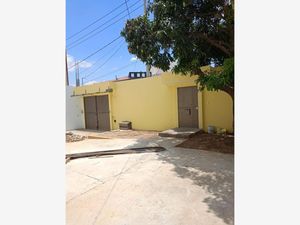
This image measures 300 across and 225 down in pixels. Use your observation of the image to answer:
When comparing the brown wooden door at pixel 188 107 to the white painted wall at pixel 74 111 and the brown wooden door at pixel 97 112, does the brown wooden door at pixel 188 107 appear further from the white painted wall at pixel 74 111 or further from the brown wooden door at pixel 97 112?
the white painted wall at pixel 74 111

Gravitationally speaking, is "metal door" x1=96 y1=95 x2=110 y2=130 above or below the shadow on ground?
above

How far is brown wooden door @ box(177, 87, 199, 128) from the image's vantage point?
28.6ft

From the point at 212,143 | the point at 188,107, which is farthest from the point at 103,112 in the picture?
the point at 212,143

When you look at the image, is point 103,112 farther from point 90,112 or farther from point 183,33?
point 183,33

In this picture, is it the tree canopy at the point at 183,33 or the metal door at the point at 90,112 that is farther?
the metal door at the point at 90,112

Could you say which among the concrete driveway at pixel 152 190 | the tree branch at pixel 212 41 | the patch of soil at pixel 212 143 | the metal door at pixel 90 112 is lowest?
the concrete driveway at pixel 152 190

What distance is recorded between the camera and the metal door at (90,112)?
13.5 meters

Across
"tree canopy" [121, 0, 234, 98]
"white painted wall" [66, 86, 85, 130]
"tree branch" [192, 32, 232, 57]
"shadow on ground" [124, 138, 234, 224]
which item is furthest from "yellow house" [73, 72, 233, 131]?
"shadow on ground" [124, 138, 234, 224]

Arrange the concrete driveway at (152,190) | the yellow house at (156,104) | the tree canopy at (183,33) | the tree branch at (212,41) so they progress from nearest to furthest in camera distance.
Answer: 1. the concrete driveway at (152,190)
2. the tree canopy at (183,33)
3. the tree branch at (212,41)
4. the yellow house at (156,104)

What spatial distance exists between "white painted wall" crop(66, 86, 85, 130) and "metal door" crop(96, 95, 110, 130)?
6.11 ft

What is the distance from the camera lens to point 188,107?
8938 millimetres

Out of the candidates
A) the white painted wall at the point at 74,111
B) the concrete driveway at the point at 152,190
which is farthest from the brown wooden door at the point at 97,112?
the concrete driveway at the point at 152,190

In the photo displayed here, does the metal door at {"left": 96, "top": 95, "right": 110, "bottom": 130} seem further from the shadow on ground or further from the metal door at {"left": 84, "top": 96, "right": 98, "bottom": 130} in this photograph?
the shadow on ground
